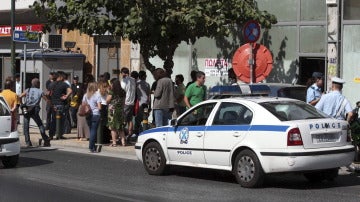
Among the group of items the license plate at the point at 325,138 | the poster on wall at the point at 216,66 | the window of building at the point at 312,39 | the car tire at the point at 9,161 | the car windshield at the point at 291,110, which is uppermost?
the window of building at the point at 312,39

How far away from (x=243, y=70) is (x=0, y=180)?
6633 mm

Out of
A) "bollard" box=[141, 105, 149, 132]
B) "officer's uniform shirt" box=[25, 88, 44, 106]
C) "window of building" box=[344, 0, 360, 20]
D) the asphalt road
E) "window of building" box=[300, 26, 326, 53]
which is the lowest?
the asphalt road

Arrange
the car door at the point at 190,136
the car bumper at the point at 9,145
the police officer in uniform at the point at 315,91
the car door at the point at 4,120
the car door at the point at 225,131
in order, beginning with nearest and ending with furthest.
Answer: the car door at the point at 225,131
the car door at the point at 190,136
the car bumper at the point at 9,145
the car door at the point at 4,120
the police officer in uniform at the point at 315,91

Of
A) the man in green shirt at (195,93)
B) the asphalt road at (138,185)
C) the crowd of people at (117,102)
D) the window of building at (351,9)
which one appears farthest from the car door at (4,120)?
the window of building at (351,9)

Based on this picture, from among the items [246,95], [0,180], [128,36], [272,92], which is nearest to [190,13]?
[128,36]

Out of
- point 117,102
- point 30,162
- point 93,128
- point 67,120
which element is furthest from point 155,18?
point 67,120

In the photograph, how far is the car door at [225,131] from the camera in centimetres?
1116

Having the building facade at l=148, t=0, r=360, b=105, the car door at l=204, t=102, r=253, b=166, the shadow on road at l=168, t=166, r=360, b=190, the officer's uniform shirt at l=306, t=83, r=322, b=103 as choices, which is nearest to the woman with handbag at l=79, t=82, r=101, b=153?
the shadow on road at l=168, t=166, r=360, b=190

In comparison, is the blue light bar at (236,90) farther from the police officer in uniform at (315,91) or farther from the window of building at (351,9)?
the window of building at (351,9)

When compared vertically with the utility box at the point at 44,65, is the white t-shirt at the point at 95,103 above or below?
below

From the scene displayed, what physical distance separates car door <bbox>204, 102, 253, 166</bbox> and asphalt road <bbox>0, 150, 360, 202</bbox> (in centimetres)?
51

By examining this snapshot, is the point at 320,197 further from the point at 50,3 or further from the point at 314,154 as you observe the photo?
the point at 50,3

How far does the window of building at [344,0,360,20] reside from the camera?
1809cm

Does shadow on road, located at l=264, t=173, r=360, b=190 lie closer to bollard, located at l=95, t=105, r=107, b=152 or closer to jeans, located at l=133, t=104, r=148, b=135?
bollard, located at l=95, t=105, r=107, b=152
